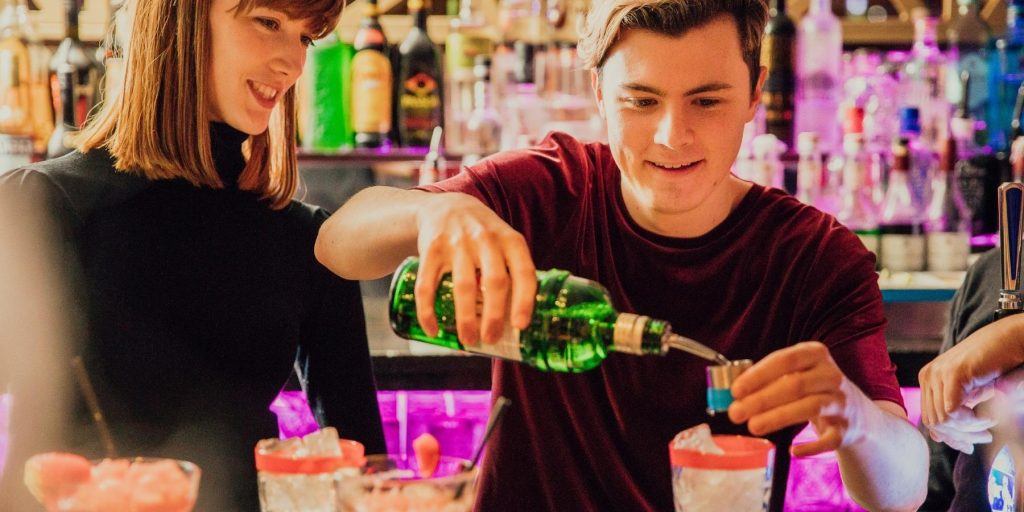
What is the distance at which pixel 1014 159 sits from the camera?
8.56ft

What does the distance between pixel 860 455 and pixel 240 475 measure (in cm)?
81

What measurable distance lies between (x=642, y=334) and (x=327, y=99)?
209 cm

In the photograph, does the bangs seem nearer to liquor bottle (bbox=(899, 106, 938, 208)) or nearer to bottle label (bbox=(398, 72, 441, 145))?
bottle label (bbox=(398, 72, 441, 145))

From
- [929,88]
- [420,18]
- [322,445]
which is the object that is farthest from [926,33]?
[322,445]

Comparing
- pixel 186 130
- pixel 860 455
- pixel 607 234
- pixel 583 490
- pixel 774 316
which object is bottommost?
pixel 583 490

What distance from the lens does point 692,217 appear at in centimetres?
154

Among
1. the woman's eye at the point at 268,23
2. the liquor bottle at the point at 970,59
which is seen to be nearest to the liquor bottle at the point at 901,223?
the liquor bottle at the point at 970,59

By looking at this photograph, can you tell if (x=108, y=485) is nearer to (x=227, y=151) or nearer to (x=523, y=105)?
(x=227, y=151)

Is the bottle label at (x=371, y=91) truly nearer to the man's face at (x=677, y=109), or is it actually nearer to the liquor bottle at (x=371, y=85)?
the liquor bottle at (x=371, y=85)

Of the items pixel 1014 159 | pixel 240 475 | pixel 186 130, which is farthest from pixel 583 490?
pixel 1014 159

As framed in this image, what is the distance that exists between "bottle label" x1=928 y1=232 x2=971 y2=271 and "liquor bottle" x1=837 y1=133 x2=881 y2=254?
0.13m

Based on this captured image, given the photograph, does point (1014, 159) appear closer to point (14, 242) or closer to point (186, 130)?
point (186, 130)

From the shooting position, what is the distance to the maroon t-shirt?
55.9 inches

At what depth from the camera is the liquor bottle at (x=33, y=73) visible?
9.38ft
